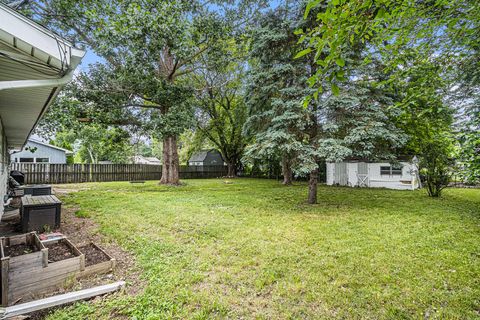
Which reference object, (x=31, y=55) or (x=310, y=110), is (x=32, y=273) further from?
(x=310, y=110)

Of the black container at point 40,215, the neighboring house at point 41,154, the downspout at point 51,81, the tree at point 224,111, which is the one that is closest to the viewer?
the downspout at point 51,81

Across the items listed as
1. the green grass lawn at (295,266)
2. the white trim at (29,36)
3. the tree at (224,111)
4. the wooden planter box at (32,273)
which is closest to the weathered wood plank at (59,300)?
the green grass lawn at (295,266)

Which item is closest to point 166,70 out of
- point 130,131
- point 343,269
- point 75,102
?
point 130,131

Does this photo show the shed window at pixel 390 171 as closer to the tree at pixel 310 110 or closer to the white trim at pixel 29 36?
the tree at pixel 310 110

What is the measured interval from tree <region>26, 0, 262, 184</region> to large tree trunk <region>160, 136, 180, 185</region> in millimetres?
2135

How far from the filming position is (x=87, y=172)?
50.6 ft

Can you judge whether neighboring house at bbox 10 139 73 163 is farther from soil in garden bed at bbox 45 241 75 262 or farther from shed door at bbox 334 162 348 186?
shed door at bbox 334 162 348 186

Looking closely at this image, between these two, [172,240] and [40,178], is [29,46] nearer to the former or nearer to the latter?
[172,240]

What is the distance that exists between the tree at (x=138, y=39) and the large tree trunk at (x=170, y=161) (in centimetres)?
213

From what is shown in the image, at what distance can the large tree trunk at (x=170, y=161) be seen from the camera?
1323cm

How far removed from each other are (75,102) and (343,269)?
1092cm

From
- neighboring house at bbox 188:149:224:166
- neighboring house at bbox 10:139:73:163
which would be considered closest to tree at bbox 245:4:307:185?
neighboring house at bbox 10:139:73:163

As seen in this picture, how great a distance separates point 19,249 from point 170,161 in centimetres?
1027

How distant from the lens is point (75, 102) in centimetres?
917
